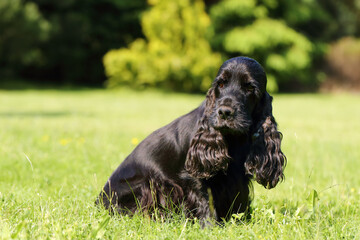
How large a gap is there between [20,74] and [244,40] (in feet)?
54.8

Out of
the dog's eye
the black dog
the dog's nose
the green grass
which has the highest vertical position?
the dog's eye

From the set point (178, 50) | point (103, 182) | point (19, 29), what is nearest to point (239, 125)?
point (103, 182)

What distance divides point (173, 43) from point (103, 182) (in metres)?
18.9

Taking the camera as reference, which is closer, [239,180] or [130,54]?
[239,180]

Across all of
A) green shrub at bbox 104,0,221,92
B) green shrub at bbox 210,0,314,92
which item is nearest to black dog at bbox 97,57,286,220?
green shrub at bbox 104,0,221,92

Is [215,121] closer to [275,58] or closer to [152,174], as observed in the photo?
[152,174]

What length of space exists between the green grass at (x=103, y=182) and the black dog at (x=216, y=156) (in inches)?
6.7

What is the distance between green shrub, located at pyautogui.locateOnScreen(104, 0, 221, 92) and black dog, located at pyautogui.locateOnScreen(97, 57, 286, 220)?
713 inches

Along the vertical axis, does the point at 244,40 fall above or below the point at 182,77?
above

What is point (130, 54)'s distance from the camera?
24000 millimetres

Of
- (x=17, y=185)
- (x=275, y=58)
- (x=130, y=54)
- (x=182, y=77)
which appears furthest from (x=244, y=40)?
(x=17, y=185)

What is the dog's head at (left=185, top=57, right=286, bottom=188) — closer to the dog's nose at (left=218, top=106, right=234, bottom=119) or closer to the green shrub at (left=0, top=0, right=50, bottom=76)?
the dog's nose at (left=218, top=106, right=234, bottom=119)

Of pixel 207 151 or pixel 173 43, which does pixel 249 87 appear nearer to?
pixel 207 151

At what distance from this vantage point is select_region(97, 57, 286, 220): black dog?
2746 mm
